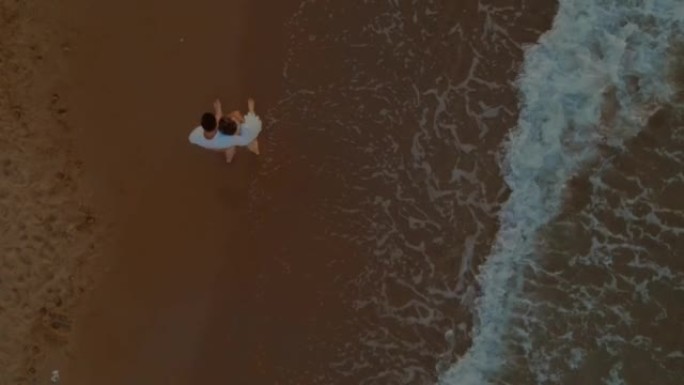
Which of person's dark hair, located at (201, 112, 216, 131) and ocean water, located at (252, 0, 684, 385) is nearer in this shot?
person's dark hair, located at (201, 112, 216, 131)

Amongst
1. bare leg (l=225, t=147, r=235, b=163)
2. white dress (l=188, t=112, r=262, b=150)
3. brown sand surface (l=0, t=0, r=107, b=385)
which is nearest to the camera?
white dress (l=188, t=112, r=262, b=150)

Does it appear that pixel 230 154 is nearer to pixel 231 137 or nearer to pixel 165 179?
pixel 231 137

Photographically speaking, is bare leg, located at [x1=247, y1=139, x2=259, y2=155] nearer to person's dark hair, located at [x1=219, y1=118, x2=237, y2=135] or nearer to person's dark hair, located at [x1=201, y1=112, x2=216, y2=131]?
person's dark hair, located at [x1=219, y1=118, x2=237, y2=135]

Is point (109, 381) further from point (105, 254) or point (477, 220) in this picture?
point (477, 220)

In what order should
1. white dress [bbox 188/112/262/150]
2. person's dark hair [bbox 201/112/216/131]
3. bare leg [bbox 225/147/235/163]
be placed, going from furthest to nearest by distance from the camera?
bare leg [bbox 225/147/235/163]
white dress [bbox 188/112/262/150]
person's dark hair [bbox 201/112/216/131]

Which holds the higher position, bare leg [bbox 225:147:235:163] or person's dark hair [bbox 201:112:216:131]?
person's dark hair [bbox 201:112:216:131]

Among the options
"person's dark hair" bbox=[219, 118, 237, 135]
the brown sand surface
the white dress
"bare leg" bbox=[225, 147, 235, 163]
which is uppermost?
"person's dark hair" bbox=[219, 118, 237, 135]

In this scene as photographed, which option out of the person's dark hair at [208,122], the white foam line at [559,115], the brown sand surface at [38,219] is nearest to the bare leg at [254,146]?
the person's dark hair at [208,122]

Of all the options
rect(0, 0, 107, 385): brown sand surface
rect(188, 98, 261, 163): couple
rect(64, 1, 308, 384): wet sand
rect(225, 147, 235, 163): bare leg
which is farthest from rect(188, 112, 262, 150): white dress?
rect(0, 0, 107, 385): brown sand surface
